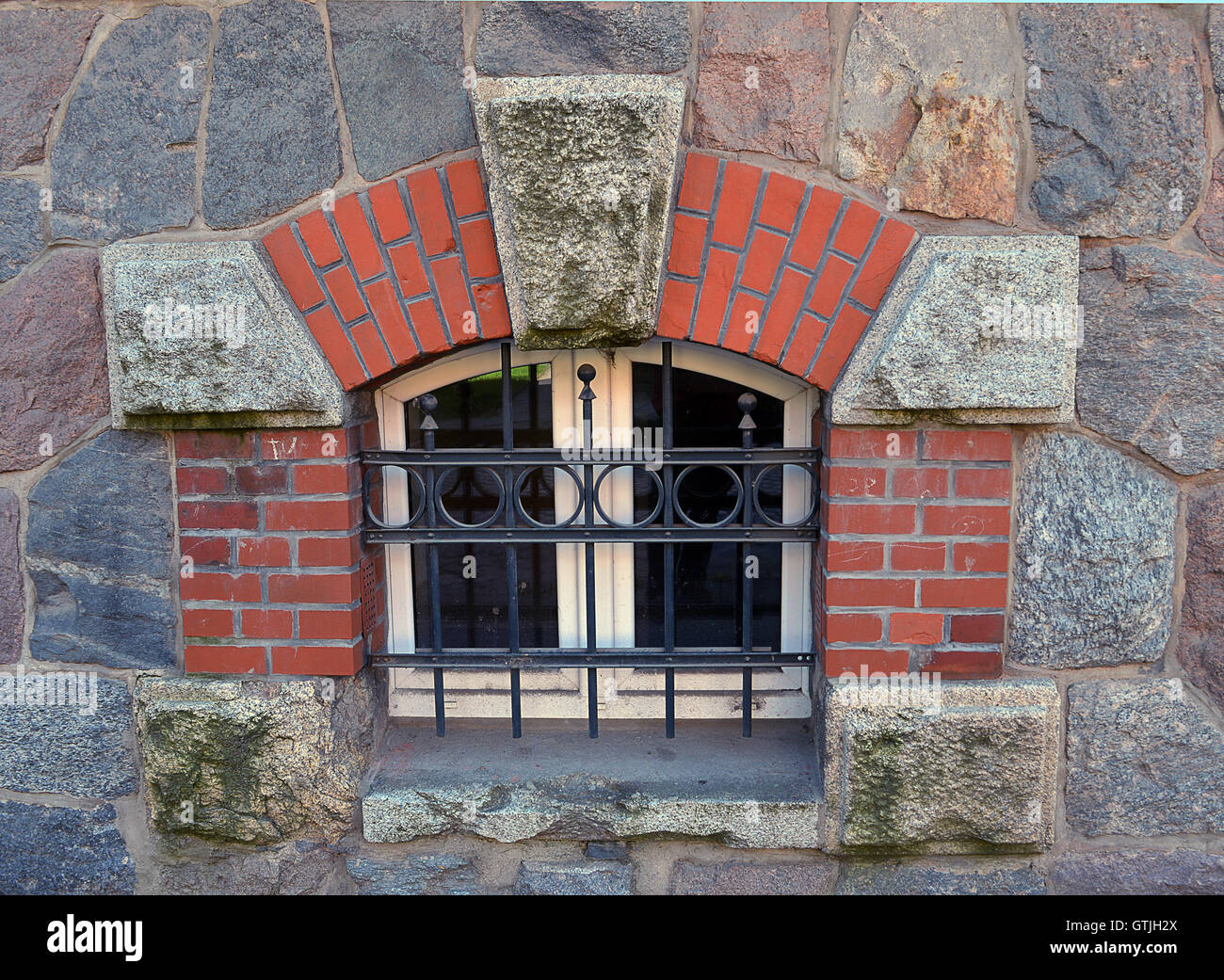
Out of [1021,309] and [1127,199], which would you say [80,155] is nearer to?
[1021,309]

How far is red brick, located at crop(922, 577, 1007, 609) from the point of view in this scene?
189cm

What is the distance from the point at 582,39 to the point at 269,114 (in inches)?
26.3

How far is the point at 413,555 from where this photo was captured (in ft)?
7.19

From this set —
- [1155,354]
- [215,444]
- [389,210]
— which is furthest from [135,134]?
[1155,354]

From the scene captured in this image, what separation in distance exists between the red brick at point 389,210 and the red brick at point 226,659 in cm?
97

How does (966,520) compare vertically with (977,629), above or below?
above

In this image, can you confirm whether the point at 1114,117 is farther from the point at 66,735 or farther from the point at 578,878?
the point at 66,735

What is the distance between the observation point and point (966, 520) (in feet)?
6.17

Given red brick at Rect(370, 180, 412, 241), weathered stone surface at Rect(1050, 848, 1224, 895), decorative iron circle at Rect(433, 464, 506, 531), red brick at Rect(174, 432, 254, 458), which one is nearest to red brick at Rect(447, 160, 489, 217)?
red brick at Rect(370, 180, 412, 241)

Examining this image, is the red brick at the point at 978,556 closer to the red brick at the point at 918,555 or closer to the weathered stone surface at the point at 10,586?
the red brick at the point at 918,555

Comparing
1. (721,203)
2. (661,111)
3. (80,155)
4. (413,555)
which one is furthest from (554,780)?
(80,155)

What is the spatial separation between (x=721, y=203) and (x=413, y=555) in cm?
111

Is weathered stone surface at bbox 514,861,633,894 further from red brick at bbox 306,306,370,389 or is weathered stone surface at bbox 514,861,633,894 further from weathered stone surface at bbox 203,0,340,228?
weathered stone surface at bbox 203,0,340,228

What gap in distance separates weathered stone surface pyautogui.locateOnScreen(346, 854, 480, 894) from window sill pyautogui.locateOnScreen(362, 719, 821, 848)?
0.07 metres
